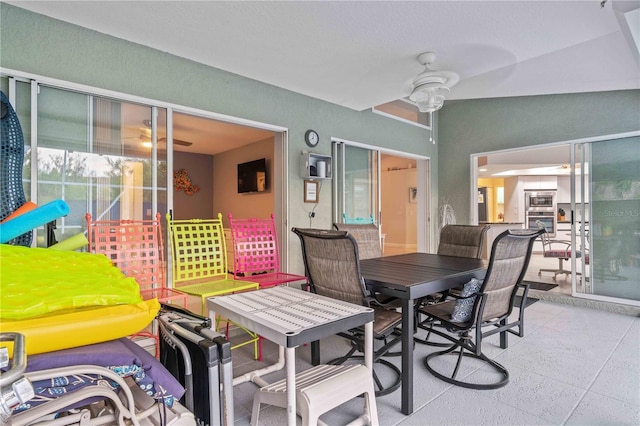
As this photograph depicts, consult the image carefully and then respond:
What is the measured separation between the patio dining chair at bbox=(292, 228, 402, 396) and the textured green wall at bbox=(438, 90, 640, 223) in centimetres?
401

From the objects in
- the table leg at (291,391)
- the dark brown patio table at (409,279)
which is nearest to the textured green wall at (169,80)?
the dark brown patio table at (409,279)

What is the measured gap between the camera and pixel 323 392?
4.99 ft

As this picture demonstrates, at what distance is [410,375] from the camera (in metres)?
1.97

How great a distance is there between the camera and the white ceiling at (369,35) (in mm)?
2295

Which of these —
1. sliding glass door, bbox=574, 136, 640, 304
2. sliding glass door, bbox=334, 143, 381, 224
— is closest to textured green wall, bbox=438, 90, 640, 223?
sliding glass door, bbox=574, 136, 640, 304

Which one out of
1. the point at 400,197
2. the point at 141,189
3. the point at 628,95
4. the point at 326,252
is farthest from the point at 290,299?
the point at 400,197

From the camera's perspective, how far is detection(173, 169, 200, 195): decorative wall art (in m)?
7.28

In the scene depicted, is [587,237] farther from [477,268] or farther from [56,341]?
[56,341]

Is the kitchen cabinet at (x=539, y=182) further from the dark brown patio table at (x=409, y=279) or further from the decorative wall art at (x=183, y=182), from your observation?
the decorative wall art at (x=183, y=182)

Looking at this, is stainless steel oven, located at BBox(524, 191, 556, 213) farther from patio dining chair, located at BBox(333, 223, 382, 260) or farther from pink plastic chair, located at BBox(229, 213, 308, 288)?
pink plastic chair, located at BBox(229, 213, 308, 288)

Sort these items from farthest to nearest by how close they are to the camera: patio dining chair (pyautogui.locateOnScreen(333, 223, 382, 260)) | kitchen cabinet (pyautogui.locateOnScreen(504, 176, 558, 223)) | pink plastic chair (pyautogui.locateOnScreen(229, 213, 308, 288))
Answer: kitchen cabinet (pyautogui.locateOnScreen(504, 176, 558, 223)) < patio dining chair (pyautogui.locateOnScreen(333, 223, 382, 260)) < pink plastic chair (pyautogui.locateOnScreen(229, 213, 308, 288))

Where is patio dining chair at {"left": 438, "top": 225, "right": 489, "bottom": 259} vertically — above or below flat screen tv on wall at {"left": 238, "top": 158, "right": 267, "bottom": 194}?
below

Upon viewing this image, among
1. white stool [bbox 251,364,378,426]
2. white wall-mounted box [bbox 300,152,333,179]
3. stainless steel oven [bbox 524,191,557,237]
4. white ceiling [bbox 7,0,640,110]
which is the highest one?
white ceiling [bbox 7,0,640,110]

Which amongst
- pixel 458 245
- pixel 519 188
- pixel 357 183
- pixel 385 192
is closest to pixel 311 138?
pixel 357 183
